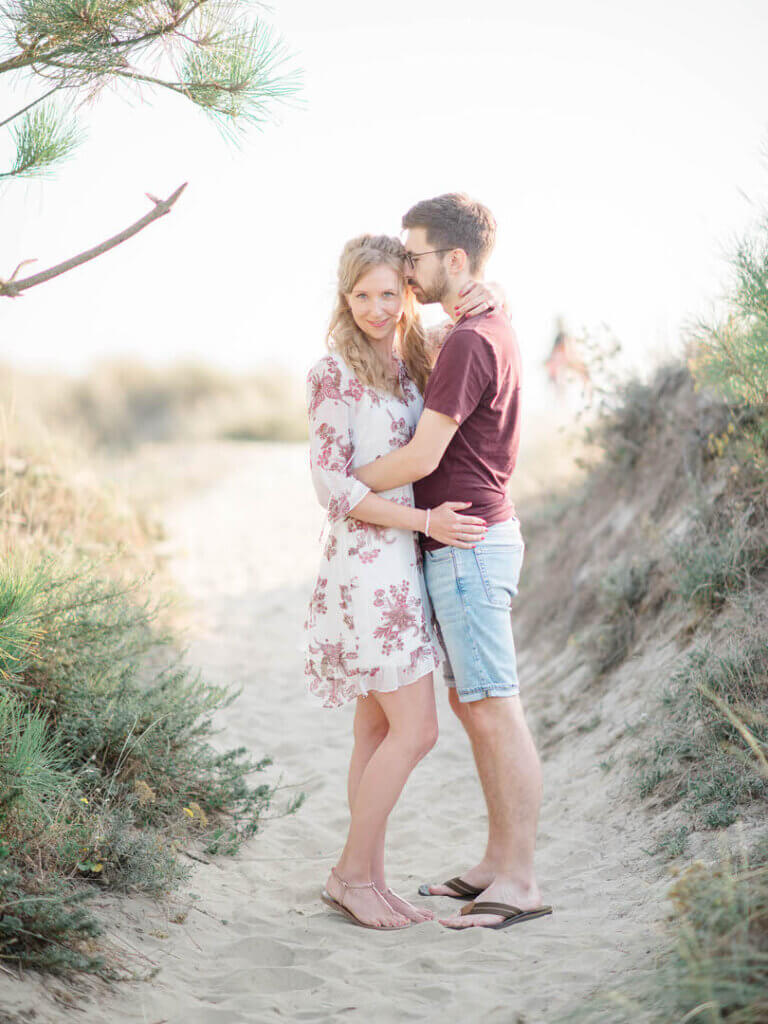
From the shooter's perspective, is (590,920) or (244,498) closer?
(590,920)

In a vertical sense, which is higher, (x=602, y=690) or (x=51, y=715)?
(x=51, y=715)

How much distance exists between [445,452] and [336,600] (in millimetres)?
606

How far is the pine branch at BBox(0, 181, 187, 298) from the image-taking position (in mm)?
2922

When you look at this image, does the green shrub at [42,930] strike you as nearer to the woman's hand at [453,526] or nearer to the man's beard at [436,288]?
the woman's hand at [453,526]

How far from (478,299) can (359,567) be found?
0.97 metres

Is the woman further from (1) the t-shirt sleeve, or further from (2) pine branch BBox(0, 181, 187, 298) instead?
(2) pine branch BBox(0, 181, 187, 298)

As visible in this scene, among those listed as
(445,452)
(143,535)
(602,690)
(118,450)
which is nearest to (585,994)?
(445,452)

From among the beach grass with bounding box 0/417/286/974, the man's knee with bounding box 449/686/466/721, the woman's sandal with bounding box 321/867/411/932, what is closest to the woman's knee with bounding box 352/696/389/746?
the man's knee with bounding box 449/686/466/721

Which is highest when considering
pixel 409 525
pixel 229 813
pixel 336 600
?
pixel 409 525

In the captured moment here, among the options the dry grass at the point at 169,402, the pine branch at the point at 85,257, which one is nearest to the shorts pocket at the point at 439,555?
the pine branch at the point at 85,257

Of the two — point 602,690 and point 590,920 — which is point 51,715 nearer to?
point 590,920

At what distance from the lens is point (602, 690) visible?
4746 millimetres

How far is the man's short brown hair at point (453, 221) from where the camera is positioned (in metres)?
3.06

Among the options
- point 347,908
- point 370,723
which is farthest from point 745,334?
point 347,908
